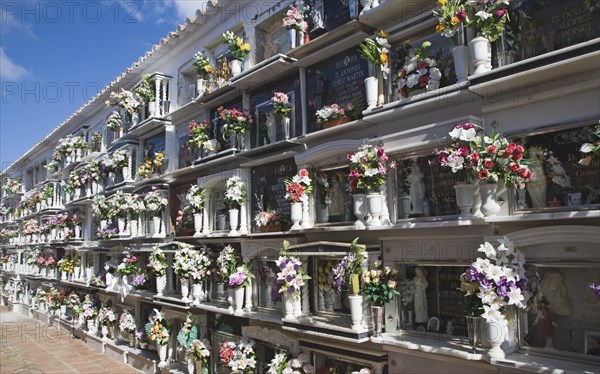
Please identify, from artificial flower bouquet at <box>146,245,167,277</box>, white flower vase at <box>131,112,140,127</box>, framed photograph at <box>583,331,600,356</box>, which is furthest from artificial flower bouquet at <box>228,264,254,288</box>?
white flower vase at <box>131,112,140,127</box>

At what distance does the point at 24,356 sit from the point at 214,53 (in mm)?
12744

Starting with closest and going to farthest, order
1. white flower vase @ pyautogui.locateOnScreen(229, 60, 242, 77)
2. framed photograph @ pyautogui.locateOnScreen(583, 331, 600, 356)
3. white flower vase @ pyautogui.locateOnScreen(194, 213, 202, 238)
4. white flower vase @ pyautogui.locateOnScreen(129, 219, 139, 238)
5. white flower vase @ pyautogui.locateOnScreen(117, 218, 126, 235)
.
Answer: framed photograph @ pyautogui.locateOnScreen(583, 331, 600, 356), white flower vase @ pyautogui.locateOnScreen(229, 60, 242, 77), white flower vase @ pyautogui.locateOnScreen(194, 213, 202, 238), white flower vase @ pyautogui.locateOnScreen(129, 219, 139, 238), white flower vase @ pyautogui.locateOnScreen(117, 218, 126, 235)

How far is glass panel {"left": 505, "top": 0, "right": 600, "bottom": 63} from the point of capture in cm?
570

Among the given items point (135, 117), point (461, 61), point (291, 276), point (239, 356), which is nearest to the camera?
point (461, 61)

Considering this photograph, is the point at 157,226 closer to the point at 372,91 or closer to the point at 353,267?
the point at 353,267

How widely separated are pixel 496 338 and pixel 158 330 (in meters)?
9.65

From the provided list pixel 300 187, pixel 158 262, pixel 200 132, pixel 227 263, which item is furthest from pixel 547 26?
pixel 158 262

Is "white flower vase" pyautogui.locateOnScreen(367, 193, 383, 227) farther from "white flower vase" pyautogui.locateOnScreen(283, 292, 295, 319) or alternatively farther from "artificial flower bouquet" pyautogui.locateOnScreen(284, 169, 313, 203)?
"white flower vase" pyautogui.locateOnScreen(283, 292, 295, 319)

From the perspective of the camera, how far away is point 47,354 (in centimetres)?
1728

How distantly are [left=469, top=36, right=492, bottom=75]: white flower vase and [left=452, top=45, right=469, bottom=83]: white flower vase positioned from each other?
0.69 feet

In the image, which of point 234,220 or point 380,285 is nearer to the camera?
point 380,285

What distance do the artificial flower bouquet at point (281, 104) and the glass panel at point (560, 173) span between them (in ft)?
15.9

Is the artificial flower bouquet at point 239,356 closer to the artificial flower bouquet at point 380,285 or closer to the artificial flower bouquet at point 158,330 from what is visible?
the artificial flower bouquet at point 158,330

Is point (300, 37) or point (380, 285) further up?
point (300, 37)
